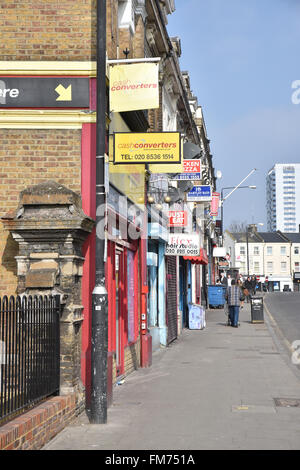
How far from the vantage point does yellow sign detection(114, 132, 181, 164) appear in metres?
9.72

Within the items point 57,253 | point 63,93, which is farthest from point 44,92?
point 57,253

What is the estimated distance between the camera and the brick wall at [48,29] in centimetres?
937

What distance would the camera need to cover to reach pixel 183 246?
1797 cm

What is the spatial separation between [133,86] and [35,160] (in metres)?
1.83

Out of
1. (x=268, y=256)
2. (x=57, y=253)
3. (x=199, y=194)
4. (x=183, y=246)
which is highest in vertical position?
(x=268, y=256)

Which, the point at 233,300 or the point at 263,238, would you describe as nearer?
the point at 233,300

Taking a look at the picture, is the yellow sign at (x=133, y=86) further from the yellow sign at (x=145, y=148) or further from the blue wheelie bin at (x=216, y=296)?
the blue wheelie bin at (x=216, y=296)

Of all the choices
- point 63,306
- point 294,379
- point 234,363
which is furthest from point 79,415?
point 234,363

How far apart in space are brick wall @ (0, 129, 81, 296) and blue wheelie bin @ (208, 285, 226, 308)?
28.6 metres

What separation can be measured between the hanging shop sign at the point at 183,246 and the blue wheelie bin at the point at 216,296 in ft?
63.9

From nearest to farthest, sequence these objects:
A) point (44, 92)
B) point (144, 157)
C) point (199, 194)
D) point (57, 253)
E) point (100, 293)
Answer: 1. point (100, 293)
2. point (57, 253)
3. point (44, 92)
4. point (144, 157)
5. point (199, 194)

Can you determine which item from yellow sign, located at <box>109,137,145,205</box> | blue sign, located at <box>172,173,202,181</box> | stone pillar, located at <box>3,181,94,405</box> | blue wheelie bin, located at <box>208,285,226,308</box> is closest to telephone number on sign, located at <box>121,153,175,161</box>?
yellow sign, located at <box>109,137,145,205</box>

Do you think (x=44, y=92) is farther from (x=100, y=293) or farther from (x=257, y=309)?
(x=257, y=309)

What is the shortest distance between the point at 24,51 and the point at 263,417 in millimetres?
6328
